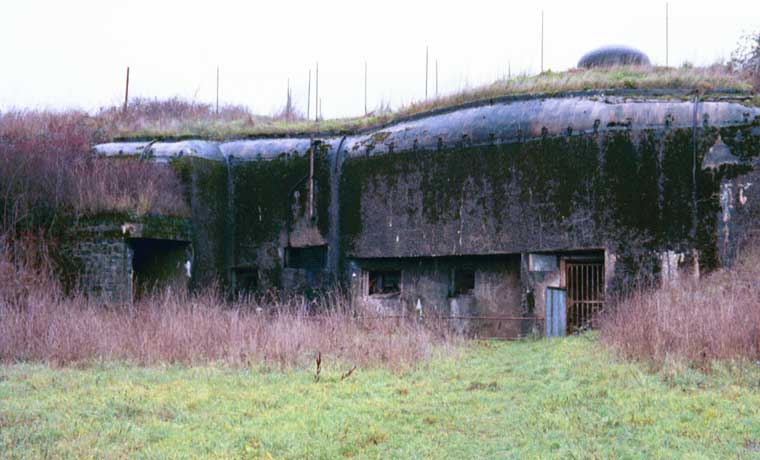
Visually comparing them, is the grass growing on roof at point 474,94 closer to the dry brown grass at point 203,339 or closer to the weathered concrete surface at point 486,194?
the weathered concrete surface at point 486,194

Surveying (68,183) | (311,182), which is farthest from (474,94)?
(68,183)

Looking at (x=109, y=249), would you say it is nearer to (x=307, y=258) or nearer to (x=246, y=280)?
(x=246, y=280)

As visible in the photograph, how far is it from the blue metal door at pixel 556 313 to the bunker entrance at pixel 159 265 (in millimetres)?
6593

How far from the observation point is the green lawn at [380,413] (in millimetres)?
5707

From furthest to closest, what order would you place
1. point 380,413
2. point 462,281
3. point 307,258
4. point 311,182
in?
point 307,258
point 311,182
point 462,281
point 380,413

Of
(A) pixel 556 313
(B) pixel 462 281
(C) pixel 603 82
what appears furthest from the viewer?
(B) pixel 462 281

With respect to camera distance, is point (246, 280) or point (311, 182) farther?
point (246, 280)

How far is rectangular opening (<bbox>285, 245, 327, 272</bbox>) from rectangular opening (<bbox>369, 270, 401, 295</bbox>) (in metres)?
0.95

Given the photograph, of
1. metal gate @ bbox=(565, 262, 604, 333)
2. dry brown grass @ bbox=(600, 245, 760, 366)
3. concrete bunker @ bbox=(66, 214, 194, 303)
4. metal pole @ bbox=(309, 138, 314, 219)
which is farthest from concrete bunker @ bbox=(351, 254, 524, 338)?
concrete bunker @ bbox=(66, 214, 194, 303)

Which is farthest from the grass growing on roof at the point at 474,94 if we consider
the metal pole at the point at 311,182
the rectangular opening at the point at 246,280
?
the rectangular opening at the point at 246,280

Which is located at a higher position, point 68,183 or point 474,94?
point 474,94

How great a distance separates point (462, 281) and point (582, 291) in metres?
2.07

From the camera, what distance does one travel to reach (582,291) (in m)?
13.5

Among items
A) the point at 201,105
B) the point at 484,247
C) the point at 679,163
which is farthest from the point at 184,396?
the point at 201,105
